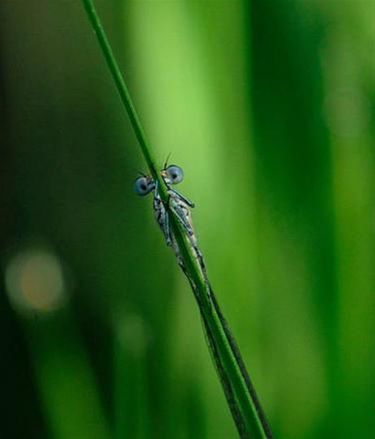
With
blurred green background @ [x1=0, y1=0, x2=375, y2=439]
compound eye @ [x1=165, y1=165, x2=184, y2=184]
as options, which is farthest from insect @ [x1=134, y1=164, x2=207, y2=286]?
blurred green background @ [x1=0, y1=0, x2=375, y2=439]

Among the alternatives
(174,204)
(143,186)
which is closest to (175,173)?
(143,186)

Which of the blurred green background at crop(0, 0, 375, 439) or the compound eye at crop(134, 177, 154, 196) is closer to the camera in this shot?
the compound eye at crop(134, 177, 154, 196)

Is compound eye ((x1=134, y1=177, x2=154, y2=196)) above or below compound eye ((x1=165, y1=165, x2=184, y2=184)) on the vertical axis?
below

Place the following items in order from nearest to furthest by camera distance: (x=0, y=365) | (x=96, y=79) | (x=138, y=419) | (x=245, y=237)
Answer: (x=138, y=419) < (x=245, y=237) < (x=0, y=365) < (x=96, y=79)

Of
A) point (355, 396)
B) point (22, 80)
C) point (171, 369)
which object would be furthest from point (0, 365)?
point (355, 396)

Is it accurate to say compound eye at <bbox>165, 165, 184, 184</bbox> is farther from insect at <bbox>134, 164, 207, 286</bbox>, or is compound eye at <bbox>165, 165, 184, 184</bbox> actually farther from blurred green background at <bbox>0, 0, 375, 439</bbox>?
blurred green background at <bbox>0, 0, 375, 439</bbox>

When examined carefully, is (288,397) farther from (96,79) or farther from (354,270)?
(96,79)

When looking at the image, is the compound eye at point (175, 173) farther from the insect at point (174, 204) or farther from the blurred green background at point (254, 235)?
the blurred green background at point (254, 235)

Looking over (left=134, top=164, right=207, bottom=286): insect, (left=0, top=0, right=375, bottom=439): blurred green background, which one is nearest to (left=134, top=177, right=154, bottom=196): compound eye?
(left=134, top=164, right=207, bottom=286): insect
